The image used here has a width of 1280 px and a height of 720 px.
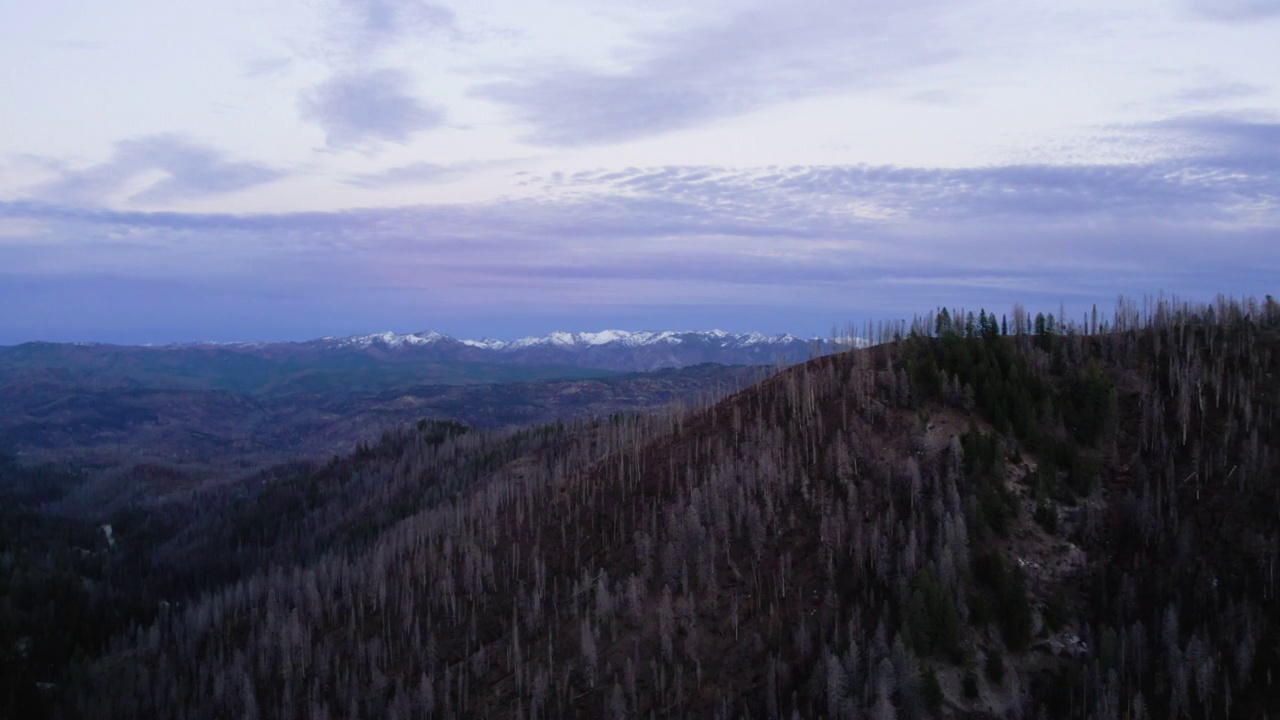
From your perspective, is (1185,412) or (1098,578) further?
(1185,412)

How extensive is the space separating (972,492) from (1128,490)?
16845mm

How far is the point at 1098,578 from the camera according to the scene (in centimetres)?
8512

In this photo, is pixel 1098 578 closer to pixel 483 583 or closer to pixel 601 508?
pixel 601 508

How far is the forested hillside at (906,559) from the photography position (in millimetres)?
78062

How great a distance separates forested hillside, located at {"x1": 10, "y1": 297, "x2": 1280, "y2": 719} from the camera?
7806 cm

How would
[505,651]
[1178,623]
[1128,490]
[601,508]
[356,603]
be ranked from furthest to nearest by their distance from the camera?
[356,603] < [601,508] < [505,651] < [1128,490] < [1178,623]

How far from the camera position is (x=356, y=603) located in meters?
142

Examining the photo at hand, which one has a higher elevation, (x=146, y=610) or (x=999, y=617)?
(x=999, y=617)

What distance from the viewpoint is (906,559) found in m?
85.1

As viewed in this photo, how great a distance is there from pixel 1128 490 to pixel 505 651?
69272 mm

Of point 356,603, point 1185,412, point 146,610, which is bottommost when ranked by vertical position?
point 146,610

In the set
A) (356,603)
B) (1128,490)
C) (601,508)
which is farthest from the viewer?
(356,603)

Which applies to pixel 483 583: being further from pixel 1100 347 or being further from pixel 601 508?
pixel 1100 347

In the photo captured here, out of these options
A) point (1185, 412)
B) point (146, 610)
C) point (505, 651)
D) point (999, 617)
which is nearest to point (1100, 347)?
point (1185, 412)
